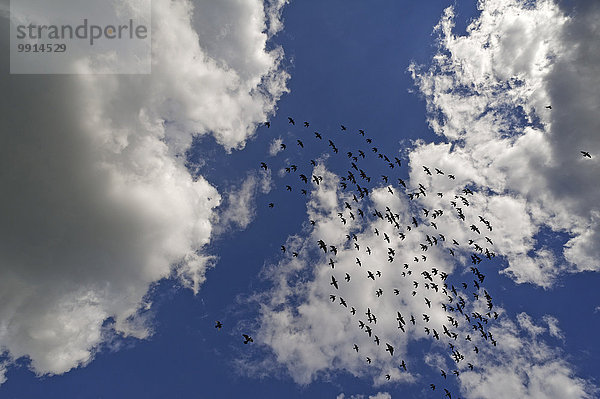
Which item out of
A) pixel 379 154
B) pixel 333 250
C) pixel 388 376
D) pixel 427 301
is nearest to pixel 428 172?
pixel 379 154

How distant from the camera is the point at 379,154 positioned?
79375mm

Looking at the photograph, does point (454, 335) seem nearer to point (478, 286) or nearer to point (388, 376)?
point (478, 286)

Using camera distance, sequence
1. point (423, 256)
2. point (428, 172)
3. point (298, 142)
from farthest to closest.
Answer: point (423, 256) < point (428, 172) < point (298, 142)

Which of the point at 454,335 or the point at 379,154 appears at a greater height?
the point at 379,154

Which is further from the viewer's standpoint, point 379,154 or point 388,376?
point 388,376

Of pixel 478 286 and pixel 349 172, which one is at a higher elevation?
pixel 349 172

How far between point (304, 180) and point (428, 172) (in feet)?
102

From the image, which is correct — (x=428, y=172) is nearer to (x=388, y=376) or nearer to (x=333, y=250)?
(x=333, y=250)

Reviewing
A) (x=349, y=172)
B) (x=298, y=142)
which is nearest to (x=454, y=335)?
(x=349, y=172)

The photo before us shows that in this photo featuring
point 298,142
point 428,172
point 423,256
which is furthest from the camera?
point 423,256

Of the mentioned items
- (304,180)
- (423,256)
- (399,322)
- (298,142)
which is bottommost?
(399,322)

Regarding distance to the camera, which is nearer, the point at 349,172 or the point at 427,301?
the point at 349,172

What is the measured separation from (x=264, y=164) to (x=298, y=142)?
10440 millimetres

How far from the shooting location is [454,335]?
83.6m
